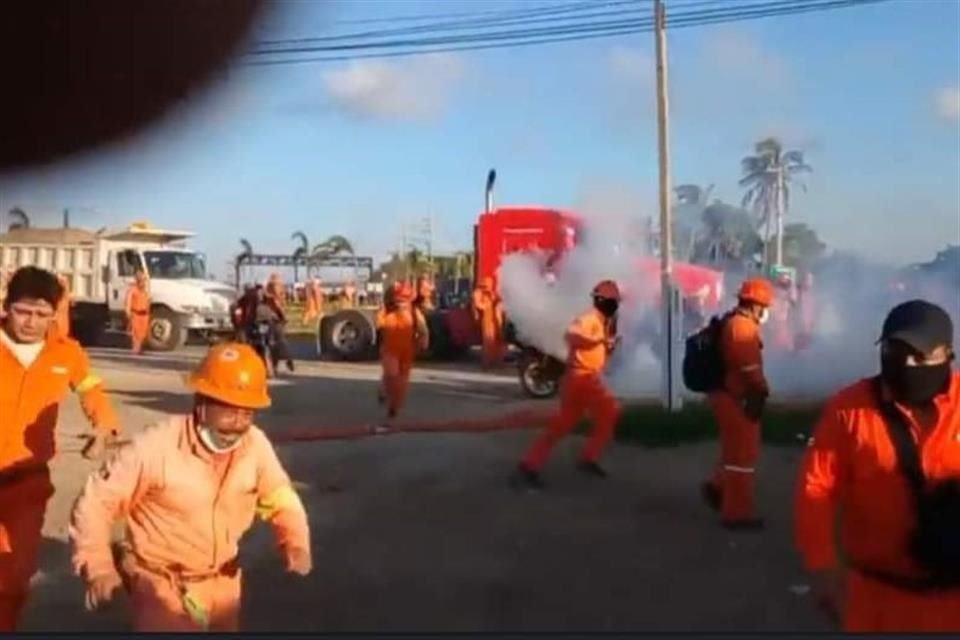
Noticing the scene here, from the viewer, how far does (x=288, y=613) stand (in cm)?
475

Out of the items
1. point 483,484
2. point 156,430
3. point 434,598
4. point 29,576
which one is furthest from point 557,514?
point 156,430

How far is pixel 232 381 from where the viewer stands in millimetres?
2742

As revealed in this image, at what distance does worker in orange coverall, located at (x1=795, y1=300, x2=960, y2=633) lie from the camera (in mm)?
2574

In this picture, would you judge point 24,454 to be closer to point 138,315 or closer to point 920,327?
point 920,327

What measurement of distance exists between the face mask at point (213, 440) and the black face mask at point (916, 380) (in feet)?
4.24

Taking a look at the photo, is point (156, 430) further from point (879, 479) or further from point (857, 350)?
point (857, 350)

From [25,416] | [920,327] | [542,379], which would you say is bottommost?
[542,379]

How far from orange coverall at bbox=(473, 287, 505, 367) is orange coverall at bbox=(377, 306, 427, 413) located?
4.83 m

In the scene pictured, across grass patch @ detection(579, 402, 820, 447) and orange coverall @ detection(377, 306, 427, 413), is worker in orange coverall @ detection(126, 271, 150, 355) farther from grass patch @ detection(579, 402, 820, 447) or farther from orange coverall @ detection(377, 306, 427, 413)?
grass patch @ detection(579, 402, 820, 447)

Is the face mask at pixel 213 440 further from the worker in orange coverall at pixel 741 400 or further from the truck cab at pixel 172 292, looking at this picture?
the truck cab at pixel 172 292

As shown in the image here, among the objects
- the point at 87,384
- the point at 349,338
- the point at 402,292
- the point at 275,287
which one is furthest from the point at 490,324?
the point at 87,384

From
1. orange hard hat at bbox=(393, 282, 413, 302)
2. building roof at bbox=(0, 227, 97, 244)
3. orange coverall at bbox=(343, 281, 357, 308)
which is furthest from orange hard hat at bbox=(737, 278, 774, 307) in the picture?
orange coverall at bbox=(343, 281, 357, 308)

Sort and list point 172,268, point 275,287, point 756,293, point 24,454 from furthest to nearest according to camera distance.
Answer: point 172,268, point 275,287, point 756,293, point 24,454

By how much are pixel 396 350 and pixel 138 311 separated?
10.6 m
